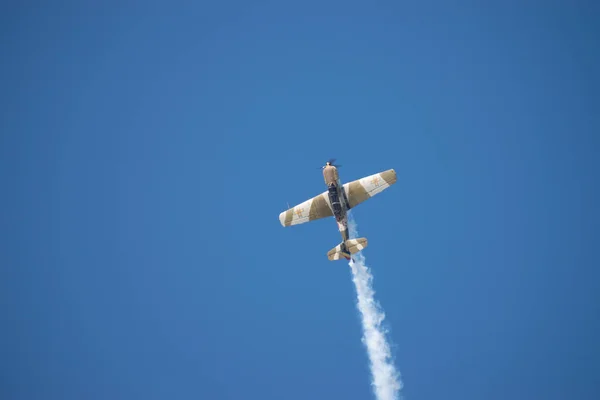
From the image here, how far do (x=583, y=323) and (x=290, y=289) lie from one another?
201 ft

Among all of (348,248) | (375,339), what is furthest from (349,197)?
(375,339)

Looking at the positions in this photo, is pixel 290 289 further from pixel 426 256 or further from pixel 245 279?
pixel 426 256

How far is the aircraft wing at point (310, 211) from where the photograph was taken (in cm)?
4856

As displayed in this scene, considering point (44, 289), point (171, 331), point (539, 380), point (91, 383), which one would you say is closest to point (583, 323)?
point (539, 380)

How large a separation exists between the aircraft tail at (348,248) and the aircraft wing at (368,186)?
3.22 m

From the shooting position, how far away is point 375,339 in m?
55.0

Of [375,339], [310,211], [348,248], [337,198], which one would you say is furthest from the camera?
[375,339]

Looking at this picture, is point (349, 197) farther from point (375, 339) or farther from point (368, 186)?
point (375, 339)

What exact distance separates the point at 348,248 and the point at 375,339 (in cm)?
1393

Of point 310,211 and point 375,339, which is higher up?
point 310,211

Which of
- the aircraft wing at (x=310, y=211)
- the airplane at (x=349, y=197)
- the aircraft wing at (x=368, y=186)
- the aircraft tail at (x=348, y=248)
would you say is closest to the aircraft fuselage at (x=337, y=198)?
the airplane at (x=349, y=197)

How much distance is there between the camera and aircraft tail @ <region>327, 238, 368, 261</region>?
45.6m

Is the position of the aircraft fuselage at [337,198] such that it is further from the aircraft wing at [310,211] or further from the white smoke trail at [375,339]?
the white smoke trail at [375,339]

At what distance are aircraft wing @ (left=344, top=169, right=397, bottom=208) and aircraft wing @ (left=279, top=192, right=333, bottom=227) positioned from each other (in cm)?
251
